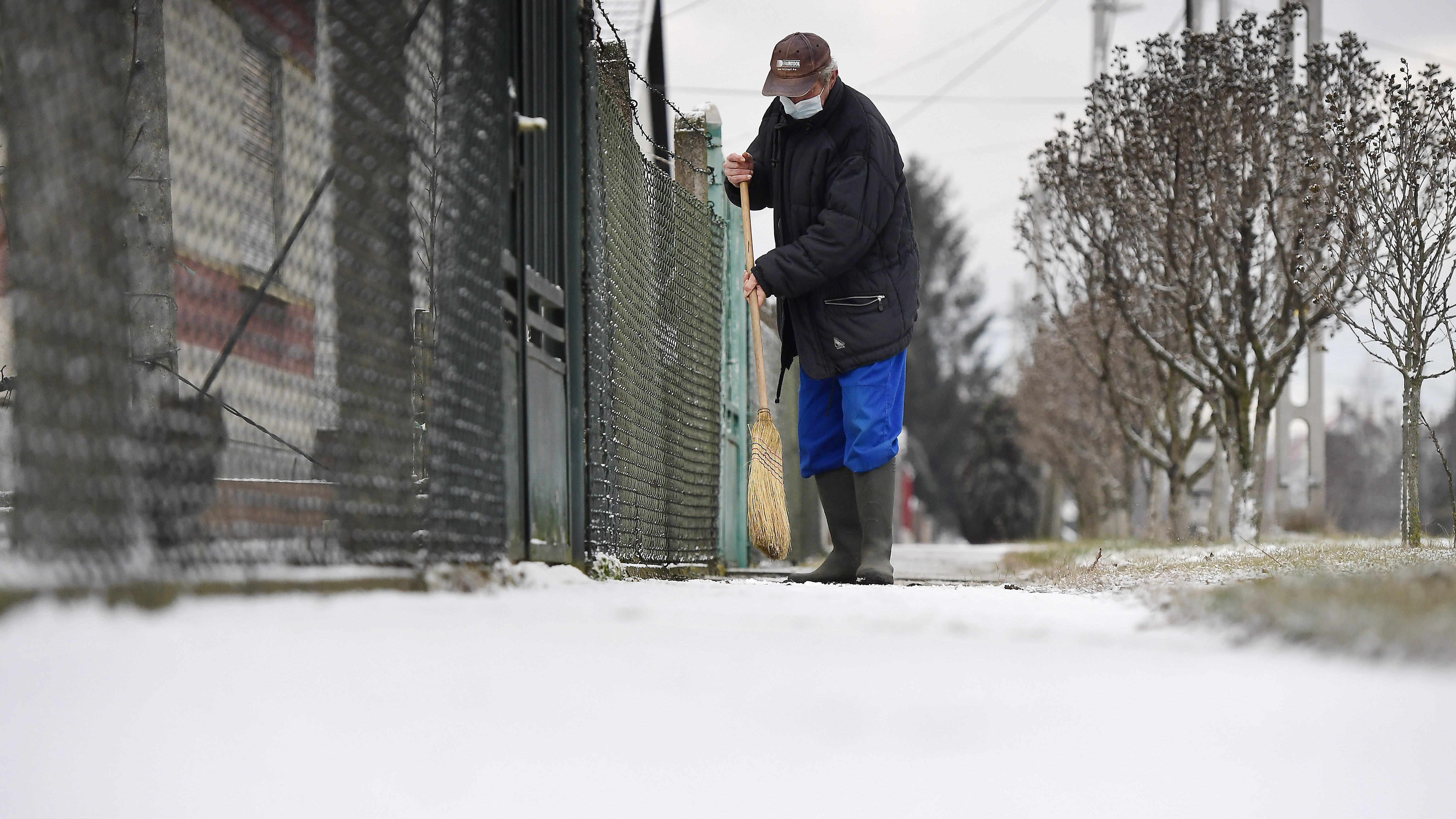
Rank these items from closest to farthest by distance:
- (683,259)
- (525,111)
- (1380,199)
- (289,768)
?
(289,768)
(525,111)
(683,259)
(1380,199)

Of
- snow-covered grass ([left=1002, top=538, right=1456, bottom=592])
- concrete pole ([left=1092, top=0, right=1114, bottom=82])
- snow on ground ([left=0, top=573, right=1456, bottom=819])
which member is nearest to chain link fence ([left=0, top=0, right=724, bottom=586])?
snow on ground ([left=0, top=573, right=1456, bottom=819])

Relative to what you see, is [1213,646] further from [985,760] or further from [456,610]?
[456,610]

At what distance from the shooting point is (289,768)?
179cm

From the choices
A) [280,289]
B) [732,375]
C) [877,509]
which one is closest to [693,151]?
[732,375]

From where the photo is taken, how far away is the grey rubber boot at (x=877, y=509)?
4.82 meters

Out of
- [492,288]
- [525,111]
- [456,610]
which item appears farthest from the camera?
[525,111]

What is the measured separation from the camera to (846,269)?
4660mm

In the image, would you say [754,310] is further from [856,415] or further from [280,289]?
[280,289]

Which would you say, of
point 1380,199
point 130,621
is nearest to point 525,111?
point 130,621

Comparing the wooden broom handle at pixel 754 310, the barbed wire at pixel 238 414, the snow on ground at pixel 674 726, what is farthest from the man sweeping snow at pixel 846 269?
the snow on ground at pixel 674 726

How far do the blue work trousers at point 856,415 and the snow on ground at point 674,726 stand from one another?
281 cm

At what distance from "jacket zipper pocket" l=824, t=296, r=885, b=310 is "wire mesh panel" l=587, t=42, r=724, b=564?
2.46 feet

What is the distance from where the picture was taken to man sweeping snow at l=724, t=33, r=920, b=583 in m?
4.65

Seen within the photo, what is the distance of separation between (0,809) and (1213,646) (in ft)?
5.41
